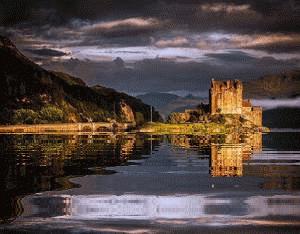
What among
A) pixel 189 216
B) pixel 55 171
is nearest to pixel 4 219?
pixel 189 216

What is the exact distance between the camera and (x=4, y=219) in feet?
77.0

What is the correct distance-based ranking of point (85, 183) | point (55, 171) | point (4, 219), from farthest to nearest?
point (55, 171) < point (85, 183) < point (4, 219)

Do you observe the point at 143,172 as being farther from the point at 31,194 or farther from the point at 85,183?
the point at 31,194

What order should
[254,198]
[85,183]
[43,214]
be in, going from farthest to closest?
1. [85,183]
2. [254,198]
3. [43,214]

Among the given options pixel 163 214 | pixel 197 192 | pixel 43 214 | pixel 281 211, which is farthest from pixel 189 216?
pixel 197 192

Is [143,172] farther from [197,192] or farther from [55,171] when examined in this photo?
[197,192]

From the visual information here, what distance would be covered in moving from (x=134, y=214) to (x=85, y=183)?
37.7 ft

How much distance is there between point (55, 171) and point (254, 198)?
17918mm

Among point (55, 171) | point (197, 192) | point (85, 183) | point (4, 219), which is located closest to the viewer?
point (4, 219)

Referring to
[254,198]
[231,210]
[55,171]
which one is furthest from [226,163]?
[231,210]

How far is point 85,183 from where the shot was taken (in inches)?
1432

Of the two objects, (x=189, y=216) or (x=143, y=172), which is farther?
(x=143, y=172)

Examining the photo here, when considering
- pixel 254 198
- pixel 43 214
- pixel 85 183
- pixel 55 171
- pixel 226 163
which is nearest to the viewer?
pixel 43 214

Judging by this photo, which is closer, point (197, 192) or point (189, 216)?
point (189, 216)
